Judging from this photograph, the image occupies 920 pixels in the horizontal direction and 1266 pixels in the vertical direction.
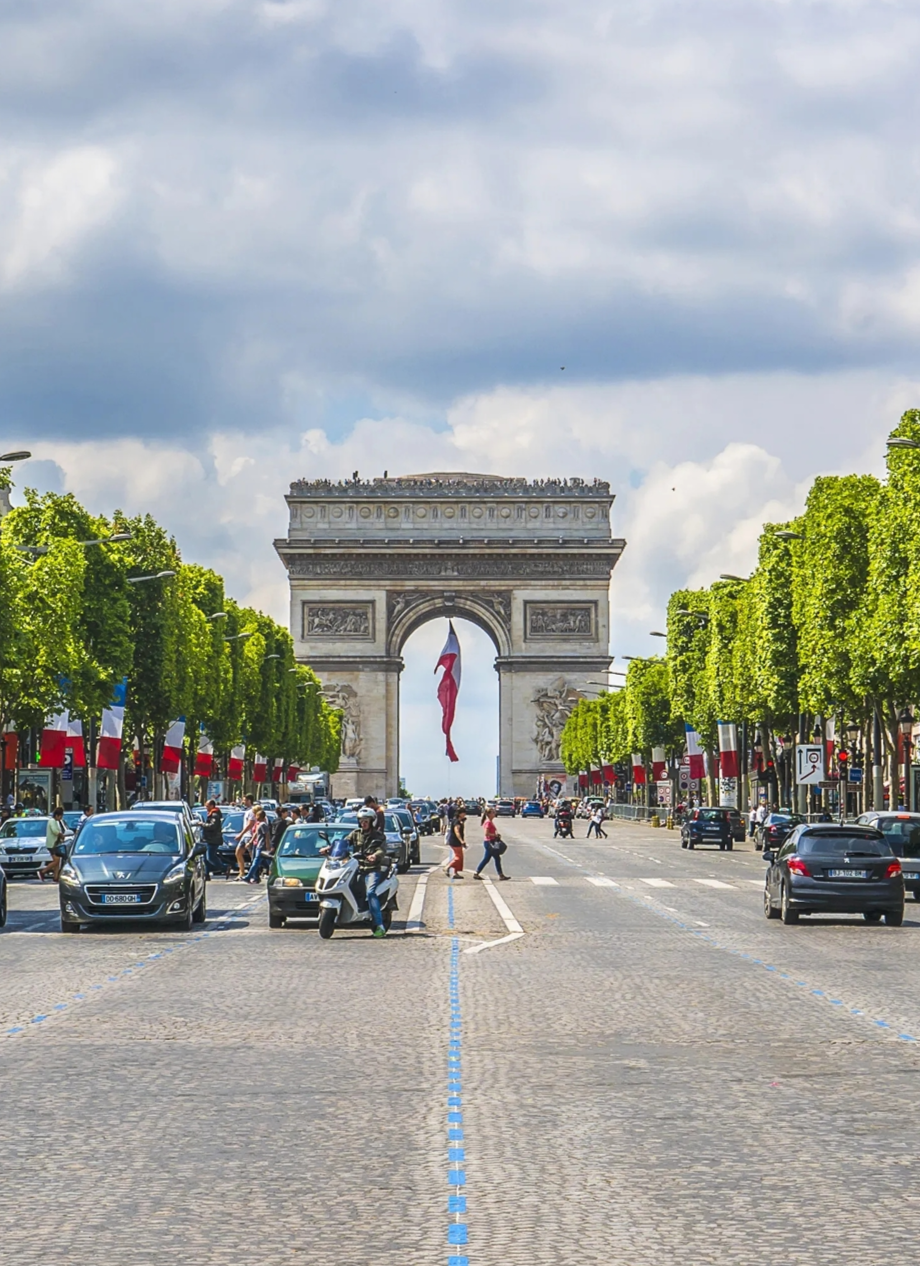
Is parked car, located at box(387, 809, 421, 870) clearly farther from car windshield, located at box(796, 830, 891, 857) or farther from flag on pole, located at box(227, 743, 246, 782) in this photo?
flag on pole, located at box(227, 743, 246, 782)

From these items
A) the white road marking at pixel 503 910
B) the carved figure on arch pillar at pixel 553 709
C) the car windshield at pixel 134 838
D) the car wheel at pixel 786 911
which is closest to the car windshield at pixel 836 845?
the car wheel at pixel 786 911

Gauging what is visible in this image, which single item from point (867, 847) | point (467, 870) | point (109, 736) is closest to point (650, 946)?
point (867, 847)

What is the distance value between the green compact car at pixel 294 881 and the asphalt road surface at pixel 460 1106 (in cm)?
449

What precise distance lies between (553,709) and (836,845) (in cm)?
11681

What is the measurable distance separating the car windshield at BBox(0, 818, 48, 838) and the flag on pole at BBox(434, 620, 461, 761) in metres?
112

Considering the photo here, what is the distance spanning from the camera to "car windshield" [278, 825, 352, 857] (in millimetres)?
30906

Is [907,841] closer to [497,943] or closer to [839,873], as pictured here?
[839,873]

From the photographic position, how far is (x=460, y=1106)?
11.9 meters

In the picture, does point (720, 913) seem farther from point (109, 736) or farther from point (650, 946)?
point (109, 736)

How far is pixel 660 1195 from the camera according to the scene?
9227 millimetres

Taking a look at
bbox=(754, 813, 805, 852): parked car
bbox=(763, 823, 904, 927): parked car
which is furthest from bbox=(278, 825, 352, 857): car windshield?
bbox=(754, 813, 805, 852): parked car

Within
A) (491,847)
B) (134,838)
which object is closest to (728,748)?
(491,847)

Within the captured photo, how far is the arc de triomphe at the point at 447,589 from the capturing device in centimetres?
14650

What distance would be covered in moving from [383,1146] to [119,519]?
64989mm
